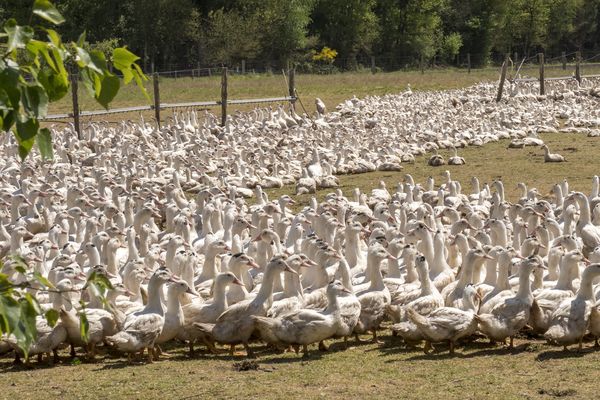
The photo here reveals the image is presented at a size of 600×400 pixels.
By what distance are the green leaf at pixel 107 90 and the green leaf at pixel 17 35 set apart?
550 millimetres

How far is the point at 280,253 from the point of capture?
529 inches

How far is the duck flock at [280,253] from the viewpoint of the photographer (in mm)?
10500

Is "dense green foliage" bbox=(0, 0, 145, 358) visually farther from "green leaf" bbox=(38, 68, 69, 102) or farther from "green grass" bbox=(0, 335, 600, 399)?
"green grass" bbox=(0, 335, 600, 399)

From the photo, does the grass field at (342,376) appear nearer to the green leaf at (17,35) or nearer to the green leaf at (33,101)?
the green leaf at (33,101)

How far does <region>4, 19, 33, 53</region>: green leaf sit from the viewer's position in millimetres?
4070

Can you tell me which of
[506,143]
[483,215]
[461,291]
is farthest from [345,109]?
[461,291]

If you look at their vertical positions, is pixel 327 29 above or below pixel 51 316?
above

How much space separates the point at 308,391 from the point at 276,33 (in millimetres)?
62014

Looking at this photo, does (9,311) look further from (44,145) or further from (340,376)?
(340,376)

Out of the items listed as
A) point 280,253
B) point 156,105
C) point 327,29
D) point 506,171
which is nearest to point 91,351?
point 280,253

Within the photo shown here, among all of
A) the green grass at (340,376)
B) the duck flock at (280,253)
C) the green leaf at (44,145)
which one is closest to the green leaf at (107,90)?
the green leaf at (44,145)

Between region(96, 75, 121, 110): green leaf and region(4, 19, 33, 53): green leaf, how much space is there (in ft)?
1.80

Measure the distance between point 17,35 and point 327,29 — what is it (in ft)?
247

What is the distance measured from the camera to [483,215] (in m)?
17.7
